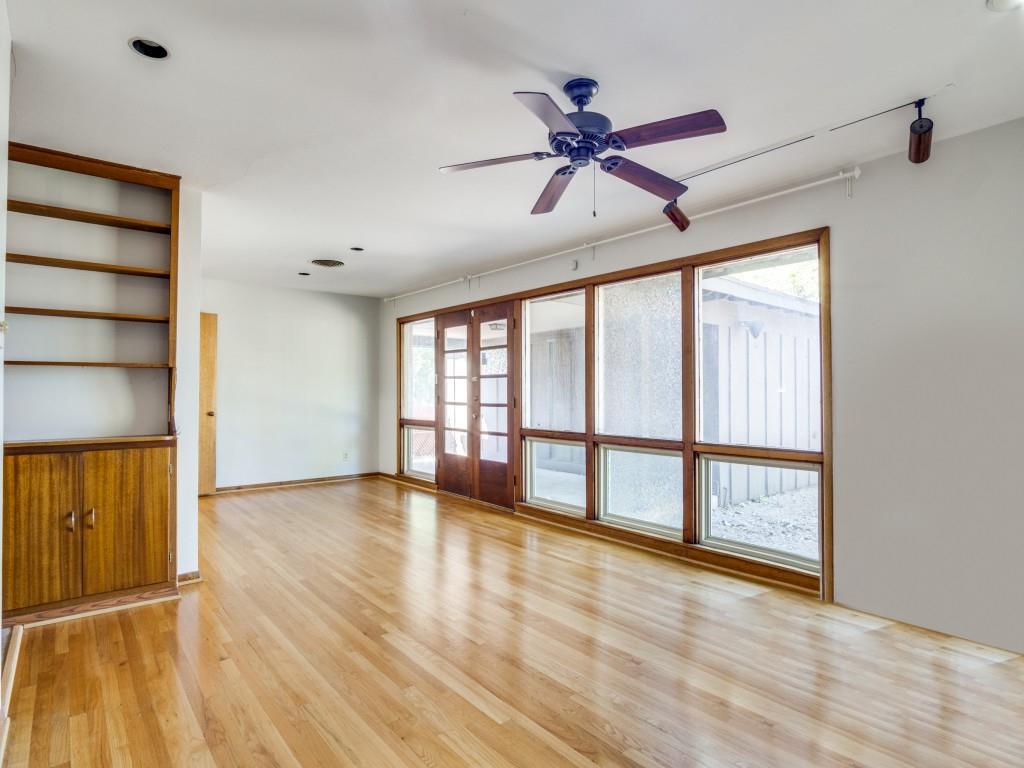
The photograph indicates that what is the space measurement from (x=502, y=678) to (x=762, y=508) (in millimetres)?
2318

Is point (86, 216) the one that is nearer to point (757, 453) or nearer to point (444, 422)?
point (444, 422)

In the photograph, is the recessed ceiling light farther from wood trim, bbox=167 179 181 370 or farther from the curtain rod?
the curtain rod

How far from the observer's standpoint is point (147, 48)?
220cm

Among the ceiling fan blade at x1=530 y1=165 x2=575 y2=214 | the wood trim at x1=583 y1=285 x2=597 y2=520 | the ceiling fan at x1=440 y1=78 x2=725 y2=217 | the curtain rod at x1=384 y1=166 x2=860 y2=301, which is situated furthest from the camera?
the wood trim at x1=583 y1=285 x2=597 y2=520

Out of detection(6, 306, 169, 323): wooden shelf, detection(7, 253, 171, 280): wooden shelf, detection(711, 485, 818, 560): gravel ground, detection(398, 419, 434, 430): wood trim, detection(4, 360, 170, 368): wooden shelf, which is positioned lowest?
detection(711, 485, 818, 560): gravel ground

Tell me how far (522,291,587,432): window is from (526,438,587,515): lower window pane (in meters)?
0.20

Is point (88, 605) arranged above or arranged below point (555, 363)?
below

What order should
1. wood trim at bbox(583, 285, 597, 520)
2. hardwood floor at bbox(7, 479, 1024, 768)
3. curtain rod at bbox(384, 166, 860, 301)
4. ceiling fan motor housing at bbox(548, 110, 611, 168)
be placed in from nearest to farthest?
hardwood floor at bbox(7, 479, 1024, 768), ceiling fan motor housing at bbox(548, 110, 611, 168), curtain rod at bbox(384, 166, 860, 301), wood trim at bbox(583, 285, 597, 520)

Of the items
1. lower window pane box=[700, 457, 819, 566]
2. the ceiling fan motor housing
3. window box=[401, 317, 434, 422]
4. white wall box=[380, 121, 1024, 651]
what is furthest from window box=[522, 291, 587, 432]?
the ceiling fan motor housing

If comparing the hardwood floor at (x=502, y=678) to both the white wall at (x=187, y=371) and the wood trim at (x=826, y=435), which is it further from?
the white wall at (x=187, y=371)

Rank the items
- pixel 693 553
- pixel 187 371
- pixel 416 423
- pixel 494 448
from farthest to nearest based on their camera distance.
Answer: pixel 416 423
pixel 494 448
pixel 693 553
pixel 187 371

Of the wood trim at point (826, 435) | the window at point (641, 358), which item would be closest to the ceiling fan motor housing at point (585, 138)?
the wood trim at point (826, 435)

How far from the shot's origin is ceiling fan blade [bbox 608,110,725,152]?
2.14 metres

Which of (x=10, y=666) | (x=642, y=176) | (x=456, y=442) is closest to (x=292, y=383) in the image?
(x=456, y=442)
